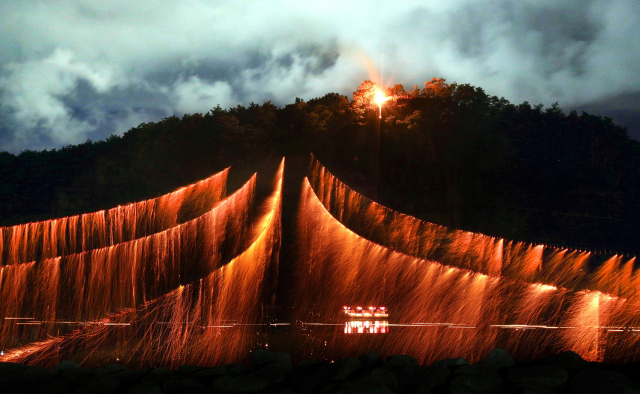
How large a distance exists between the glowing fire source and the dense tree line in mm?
5212

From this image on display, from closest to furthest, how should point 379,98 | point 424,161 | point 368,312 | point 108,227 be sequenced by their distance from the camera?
point 108,227, point 368,312, point 424,161, point 379,98

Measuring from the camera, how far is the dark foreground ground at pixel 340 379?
565cm

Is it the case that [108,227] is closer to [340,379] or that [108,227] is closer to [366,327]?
[366,327]

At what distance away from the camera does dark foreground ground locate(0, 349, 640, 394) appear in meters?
5.65

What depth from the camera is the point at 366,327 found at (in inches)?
480

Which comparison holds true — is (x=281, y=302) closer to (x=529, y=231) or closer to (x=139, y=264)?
(x=139, y=264)

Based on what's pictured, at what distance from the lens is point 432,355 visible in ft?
31.8

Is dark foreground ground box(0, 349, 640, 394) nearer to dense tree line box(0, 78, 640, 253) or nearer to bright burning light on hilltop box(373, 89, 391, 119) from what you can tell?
dense tree line box(0, 78, 640, 253)

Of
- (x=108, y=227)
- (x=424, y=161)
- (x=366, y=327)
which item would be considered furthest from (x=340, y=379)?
(x=424, y=161)

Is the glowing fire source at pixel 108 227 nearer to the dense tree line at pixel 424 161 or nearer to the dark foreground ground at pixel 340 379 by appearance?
the dense tree line at pixel 424 161

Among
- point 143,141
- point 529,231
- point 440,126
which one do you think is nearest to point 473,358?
point 529,231

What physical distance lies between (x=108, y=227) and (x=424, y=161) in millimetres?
15350

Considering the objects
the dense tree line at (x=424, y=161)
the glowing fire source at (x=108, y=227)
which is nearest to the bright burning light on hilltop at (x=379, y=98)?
the dense tree line at (x=424, y=161)

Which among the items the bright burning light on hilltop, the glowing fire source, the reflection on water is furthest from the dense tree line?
the reflection on water
